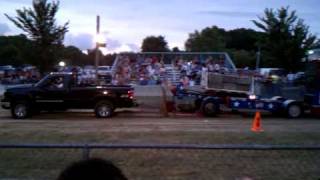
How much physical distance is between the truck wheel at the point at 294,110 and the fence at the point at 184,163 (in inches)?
652

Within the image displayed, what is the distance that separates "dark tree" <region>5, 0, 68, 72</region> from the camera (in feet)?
110

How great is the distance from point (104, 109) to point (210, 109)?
460 cm

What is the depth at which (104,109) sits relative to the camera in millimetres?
25516

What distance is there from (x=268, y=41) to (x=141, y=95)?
12093 millimetres

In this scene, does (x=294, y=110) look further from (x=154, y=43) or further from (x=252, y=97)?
(x=154, y=43)

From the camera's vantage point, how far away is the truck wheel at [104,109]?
83.7ft

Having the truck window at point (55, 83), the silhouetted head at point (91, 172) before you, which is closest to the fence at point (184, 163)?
the silhouetted head at point (91, 172)

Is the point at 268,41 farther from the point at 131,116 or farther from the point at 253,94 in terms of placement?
the point at 131,116

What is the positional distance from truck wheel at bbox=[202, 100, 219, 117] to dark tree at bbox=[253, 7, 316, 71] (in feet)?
35.5

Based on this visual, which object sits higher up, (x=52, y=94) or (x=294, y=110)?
(x=52, y=94)

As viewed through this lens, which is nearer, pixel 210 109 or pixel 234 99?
pixel 210 109

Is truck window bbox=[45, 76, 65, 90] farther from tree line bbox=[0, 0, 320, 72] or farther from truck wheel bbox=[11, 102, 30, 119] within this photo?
tree line bbox=[0, 0, 320, 72]

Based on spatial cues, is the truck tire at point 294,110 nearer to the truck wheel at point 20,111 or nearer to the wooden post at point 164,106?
the wooden post at point 164,106

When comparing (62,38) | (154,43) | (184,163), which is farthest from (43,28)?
(154,43)
